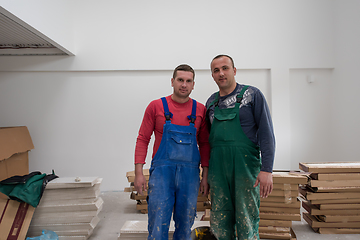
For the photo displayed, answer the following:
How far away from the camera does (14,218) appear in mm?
2689

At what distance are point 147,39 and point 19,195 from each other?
3.61 metres

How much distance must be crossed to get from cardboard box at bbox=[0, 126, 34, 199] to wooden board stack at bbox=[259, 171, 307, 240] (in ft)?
13.3

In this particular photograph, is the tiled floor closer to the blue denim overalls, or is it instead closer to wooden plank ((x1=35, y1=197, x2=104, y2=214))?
wooden plank ((x1=35, y1=197, x2=104, y2=214))

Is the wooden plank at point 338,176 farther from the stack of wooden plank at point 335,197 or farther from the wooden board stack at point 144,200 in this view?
the wooden board stack at point 144,200

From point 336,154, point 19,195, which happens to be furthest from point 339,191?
point 19,195

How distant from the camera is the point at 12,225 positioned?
2.66m

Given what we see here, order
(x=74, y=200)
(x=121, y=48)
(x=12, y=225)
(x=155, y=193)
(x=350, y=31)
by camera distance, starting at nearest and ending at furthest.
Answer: (x=155, y=193) → (x=12, y=225) → (x=74, y=200) → (x=350, y=31) → (x=121, y=48)

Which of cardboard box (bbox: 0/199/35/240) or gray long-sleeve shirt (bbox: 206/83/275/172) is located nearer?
gray long-sleeve shirt (bbox: 206/83/275/172)

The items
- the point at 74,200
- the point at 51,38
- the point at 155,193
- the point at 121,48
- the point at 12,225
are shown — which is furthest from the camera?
the point at 121,48

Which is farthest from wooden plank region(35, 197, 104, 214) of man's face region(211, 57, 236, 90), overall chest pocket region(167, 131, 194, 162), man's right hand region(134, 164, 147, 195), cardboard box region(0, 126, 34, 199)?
man's face region(211, 57, 236, 90)

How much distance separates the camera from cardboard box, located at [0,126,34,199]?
3874 millimetres

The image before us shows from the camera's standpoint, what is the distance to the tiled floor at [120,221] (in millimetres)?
2891

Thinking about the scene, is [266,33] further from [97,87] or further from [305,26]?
[97,87]

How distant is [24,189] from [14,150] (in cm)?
175
